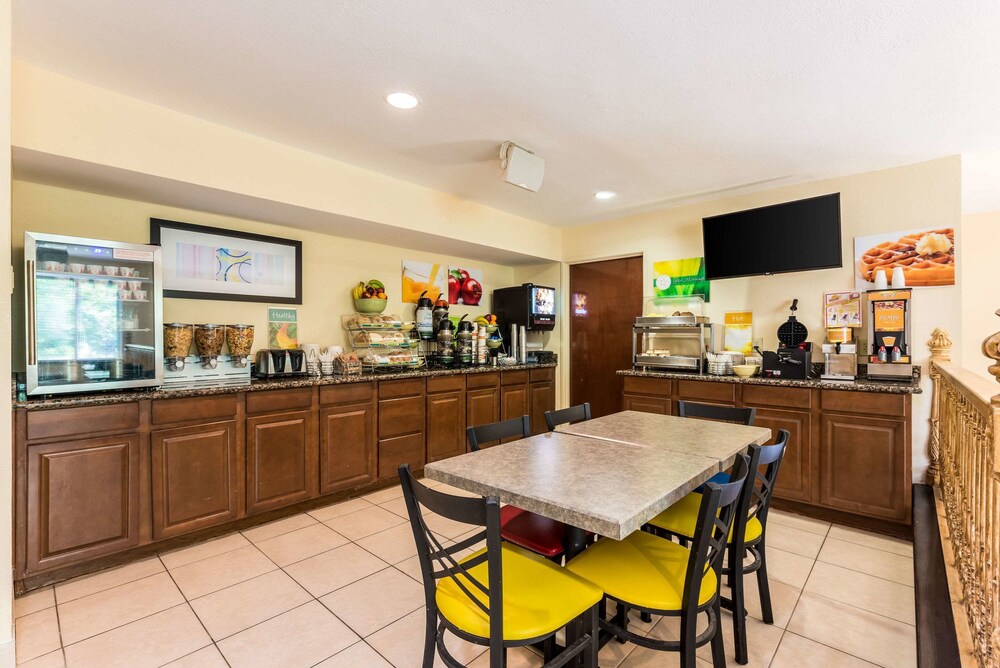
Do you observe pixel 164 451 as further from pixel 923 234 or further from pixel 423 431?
pixel 923 234

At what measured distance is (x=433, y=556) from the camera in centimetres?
139

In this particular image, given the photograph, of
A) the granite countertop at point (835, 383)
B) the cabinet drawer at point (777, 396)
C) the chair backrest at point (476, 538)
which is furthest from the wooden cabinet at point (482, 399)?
the chair backrest at point (476, 538)

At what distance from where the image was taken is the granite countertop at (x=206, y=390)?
2.35 metres

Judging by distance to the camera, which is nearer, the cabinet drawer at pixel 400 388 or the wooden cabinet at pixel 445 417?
the cabinet drawer at pixel 400 388

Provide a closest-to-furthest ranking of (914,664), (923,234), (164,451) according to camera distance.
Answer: (914,664), (164,451), (923,234)

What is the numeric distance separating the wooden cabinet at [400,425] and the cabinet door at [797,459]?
2756 millimetres

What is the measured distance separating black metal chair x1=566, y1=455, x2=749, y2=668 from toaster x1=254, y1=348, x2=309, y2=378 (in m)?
2.62

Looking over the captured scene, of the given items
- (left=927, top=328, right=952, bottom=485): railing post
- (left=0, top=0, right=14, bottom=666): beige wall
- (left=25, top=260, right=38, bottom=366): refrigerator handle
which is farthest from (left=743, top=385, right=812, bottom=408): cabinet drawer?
(left=25, top=260, right=38, bottom=366): refrigerator handle

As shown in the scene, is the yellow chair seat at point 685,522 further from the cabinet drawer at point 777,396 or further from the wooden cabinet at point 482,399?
the wooden cabinet at point 482,399

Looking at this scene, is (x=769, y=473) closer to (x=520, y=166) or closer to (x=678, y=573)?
(x=678, y=573)

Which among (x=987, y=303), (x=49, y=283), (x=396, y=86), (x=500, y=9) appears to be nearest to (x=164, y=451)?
(x=49, y=283)

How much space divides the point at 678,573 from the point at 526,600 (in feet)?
1.76

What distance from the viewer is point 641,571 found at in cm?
155

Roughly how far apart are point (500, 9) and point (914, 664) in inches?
121
